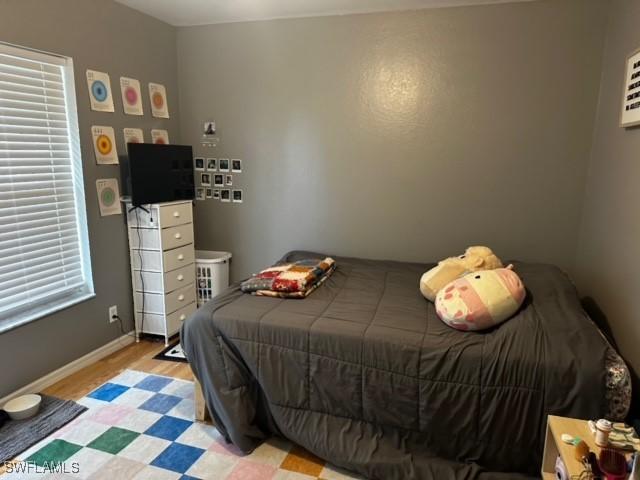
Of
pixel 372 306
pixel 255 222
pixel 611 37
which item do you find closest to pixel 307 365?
pixel 372 306

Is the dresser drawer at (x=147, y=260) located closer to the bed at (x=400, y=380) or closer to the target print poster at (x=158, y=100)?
the bed at (x=400, y=380)

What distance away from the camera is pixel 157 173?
2.94 metres

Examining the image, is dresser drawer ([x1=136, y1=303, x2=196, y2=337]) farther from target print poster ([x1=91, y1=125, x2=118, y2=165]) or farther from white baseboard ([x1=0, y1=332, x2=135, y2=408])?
target print poster ([x1=91, y1=125, x2=118, y2=165])

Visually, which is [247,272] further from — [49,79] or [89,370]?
[49,79]

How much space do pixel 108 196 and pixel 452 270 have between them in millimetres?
2282

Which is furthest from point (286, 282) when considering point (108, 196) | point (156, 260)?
point (108, 196)

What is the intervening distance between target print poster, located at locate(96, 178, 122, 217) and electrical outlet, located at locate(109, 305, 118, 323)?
665 mm

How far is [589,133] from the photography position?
2.68m

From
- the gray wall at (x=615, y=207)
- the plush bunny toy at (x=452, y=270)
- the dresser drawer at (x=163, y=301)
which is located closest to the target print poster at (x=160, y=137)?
the dresser drawer at (x=163, y=301)

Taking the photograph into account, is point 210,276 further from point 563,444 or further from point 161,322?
point 563,444

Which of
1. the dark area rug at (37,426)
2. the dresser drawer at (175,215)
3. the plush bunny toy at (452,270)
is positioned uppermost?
the dresser drawer at (175,215)

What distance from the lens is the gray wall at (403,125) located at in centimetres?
271

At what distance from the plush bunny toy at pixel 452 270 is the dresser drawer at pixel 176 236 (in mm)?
1791

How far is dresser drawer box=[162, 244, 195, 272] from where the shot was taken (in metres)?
2.97
